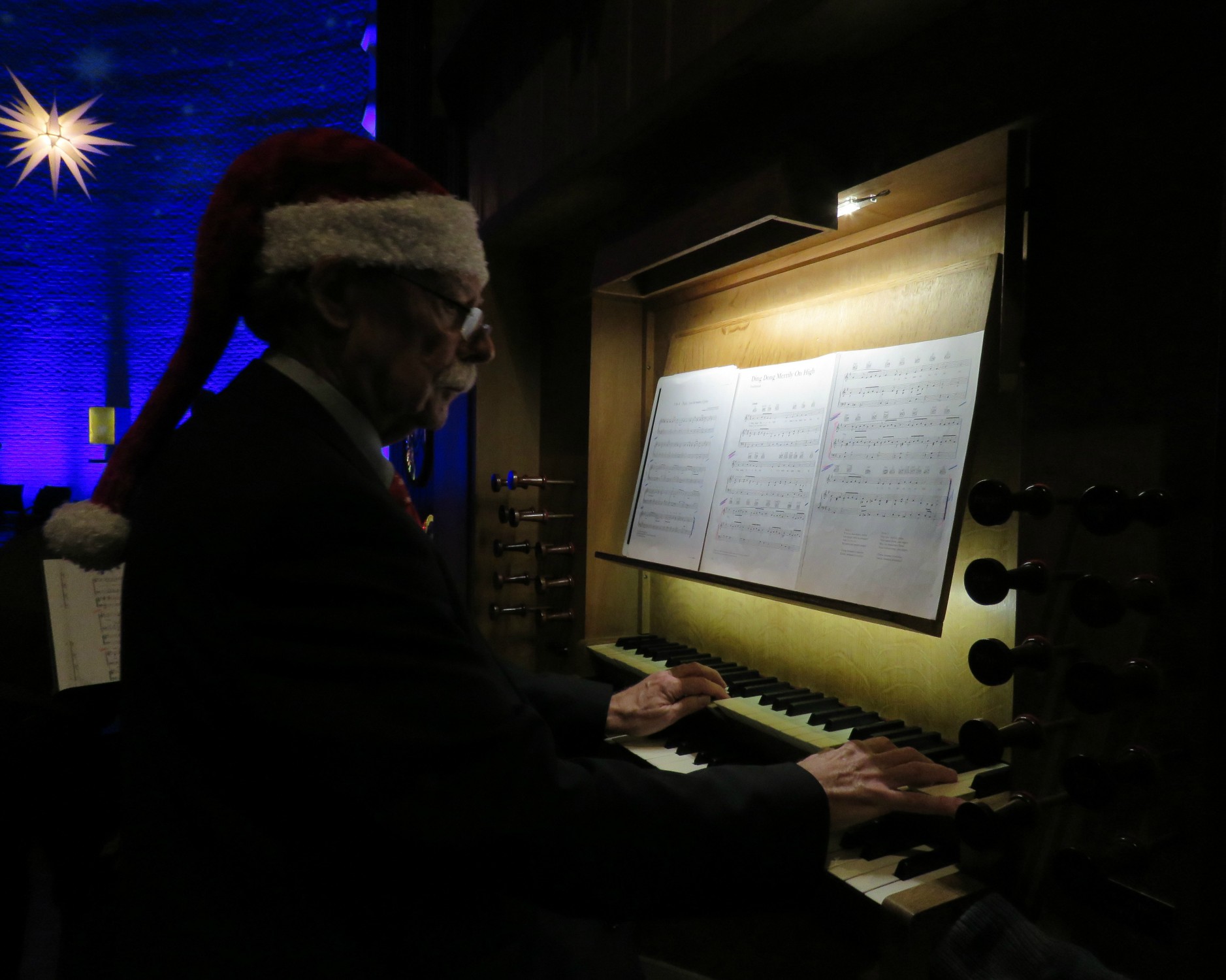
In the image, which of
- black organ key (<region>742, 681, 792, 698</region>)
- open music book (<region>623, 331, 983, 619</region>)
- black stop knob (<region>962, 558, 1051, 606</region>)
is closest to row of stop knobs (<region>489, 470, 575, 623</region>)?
open music book (<region>623, 331, 983, 619</region>)

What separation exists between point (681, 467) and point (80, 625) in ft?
5.35

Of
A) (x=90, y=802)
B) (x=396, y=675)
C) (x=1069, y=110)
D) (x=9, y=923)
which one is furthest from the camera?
(x=90, y=802)

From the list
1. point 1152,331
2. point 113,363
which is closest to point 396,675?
point 1152,331

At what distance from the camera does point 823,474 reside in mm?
1595

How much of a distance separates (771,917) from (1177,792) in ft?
3.90

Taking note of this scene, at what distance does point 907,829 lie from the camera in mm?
1203

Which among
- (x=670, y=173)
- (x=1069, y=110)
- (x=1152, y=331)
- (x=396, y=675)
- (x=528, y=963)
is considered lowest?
(x=528, y=963)

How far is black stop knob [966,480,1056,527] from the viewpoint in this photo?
954 millimetres

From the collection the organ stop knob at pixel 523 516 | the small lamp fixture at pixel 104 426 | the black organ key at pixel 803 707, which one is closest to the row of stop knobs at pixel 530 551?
the organ stop knob at pixel 523 516

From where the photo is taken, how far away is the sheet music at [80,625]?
1859 millimetres

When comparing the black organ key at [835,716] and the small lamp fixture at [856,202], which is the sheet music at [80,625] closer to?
the black organ key at [835,716]

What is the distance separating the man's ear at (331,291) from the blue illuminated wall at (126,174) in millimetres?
6328

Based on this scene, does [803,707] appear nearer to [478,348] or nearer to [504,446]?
[478,348]

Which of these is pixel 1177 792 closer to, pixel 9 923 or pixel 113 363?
pixel 9 923
